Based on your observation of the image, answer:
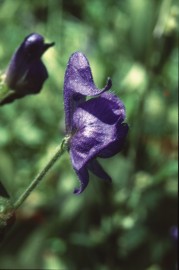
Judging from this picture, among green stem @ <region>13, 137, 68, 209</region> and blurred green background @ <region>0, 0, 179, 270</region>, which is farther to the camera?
blurred green background @ <region>0, 0, 179, 270</region>

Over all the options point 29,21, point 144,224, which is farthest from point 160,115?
point 29,21

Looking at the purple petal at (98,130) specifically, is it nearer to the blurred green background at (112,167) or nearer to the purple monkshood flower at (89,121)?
the purple monkshood flower at (89,121)

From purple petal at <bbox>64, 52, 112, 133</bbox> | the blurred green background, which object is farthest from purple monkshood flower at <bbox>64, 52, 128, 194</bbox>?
the blurred green background

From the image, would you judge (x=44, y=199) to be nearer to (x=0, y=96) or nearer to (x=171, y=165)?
(x=171, y=165)

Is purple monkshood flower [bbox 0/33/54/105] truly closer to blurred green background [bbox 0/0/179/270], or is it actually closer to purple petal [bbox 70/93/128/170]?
purple petal [bbox 70/93/128/170]

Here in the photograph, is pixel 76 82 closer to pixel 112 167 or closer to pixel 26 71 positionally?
pixel 26 71

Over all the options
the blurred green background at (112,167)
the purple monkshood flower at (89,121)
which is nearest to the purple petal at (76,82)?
the purple monkshood flower at (89,121)
